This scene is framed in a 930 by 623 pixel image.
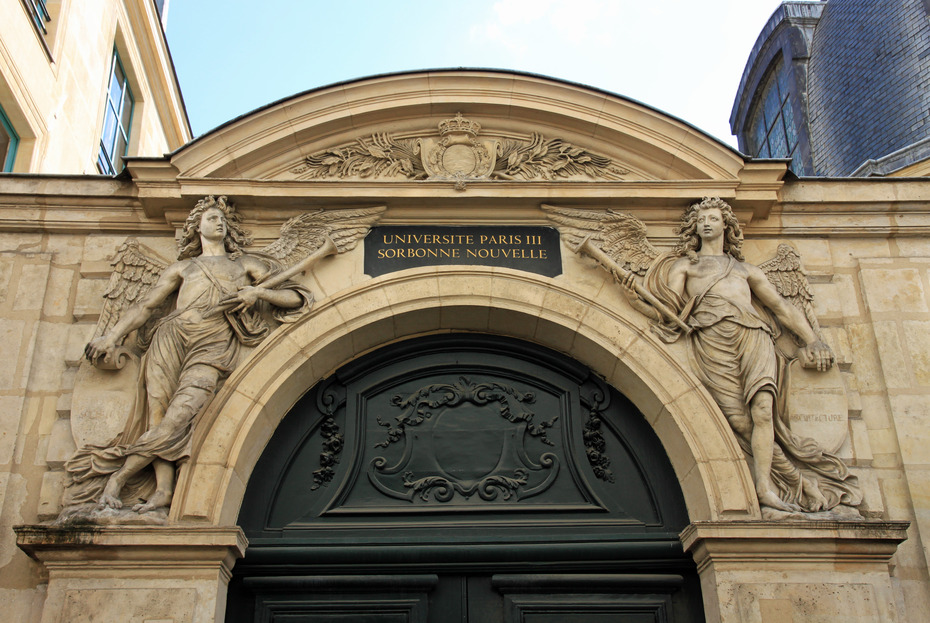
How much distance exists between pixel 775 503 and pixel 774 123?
402 inches

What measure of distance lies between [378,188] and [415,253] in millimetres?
635

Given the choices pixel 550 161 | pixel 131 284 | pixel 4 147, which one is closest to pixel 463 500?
pixel 550 161

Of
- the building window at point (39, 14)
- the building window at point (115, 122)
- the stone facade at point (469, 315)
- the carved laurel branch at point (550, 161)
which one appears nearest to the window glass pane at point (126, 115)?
the building window at point (115, 122)

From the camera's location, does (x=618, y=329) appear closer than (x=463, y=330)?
Yes

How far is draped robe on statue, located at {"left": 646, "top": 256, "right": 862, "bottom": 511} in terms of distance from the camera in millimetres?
6699

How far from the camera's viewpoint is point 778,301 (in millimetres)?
7324

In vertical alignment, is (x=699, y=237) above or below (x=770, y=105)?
below

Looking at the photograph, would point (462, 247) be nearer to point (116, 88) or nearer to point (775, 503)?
point (775, 503)

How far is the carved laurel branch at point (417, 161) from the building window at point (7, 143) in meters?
4.01

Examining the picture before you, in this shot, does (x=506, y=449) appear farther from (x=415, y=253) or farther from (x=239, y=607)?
(x=239, y=607)

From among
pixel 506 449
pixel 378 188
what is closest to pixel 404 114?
pixel 378 188

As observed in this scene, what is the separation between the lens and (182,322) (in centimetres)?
700

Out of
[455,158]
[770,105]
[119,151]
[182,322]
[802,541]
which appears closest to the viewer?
[802,541]

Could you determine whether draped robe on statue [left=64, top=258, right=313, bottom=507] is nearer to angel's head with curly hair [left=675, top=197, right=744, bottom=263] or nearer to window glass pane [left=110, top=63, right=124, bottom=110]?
angel's head with curly hair [left=675, top=197, right=744, bottom=263]
